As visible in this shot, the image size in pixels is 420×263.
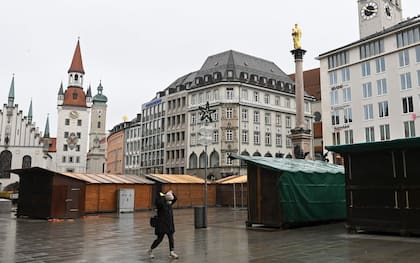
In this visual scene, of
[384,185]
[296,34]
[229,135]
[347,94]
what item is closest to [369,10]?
[347,94]

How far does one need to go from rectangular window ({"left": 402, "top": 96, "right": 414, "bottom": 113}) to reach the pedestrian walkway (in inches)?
1508

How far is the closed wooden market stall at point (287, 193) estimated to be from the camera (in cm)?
1762

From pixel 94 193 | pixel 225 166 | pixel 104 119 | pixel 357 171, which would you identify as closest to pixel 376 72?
pixel 225 166

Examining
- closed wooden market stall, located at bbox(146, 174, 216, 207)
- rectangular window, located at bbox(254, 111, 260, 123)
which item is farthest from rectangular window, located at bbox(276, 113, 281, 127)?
closed wooden market stall, located at bbox(146, 174, 216, 207)

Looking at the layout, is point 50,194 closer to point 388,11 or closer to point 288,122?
point 288,122

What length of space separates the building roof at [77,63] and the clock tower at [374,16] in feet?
262

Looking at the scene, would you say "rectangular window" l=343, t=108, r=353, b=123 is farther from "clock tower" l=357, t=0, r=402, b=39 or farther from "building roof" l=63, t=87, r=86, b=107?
"building roof" l=63, t=87, r=86, b=107

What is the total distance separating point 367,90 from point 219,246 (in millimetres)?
48532

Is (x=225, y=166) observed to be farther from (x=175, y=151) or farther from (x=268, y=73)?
(x=268, y=73)

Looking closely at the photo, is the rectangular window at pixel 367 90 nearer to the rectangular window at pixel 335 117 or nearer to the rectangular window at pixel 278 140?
the rectangular window at pixel 335 117

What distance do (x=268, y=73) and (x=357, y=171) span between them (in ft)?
203

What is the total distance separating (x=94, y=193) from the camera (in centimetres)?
3109

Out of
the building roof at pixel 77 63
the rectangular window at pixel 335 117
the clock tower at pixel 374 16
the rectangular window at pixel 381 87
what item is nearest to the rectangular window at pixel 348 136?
the rectangular window at pixel 335 117

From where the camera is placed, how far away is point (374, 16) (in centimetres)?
7038
